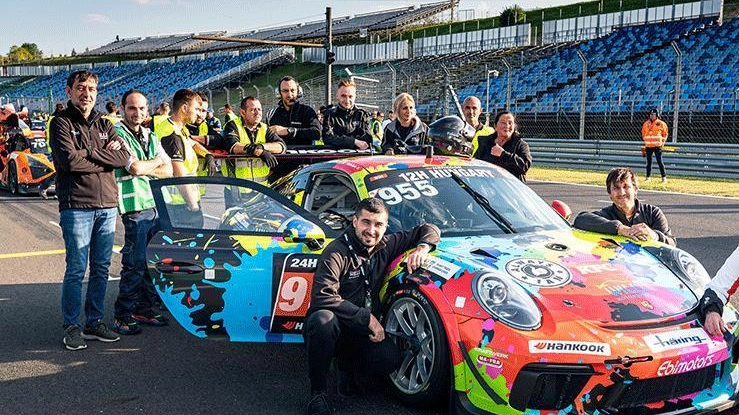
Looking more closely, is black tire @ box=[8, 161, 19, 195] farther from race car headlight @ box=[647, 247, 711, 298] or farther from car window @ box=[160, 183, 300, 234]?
race car headlight @ box=[647, 247, 711, 298]

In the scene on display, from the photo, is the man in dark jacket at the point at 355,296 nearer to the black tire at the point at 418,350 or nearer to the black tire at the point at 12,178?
the black tire at the point at 418,350

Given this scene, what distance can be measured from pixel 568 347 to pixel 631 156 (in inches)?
687

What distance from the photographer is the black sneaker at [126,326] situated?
209 inches

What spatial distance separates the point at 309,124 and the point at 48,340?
392 centimetres

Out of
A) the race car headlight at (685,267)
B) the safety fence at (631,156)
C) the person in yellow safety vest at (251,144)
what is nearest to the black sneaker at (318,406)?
the race car headlight at (685,267)

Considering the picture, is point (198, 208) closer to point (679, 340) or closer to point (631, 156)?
point (679, 340)

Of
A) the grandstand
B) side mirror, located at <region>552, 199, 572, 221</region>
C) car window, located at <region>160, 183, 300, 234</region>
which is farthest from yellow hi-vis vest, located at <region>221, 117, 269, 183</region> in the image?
the grandstand

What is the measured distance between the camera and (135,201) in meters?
5.29

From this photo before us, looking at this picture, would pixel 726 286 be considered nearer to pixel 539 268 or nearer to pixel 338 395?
pixel 539 268

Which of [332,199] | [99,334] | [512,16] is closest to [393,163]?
[332,199]

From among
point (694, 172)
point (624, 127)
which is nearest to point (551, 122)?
point (624, 127)

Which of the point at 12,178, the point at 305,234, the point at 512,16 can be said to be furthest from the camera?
the point at 512,16

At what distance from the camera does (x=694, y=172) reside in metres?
17.8

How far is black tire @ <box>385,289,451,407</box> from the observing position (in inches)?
138
